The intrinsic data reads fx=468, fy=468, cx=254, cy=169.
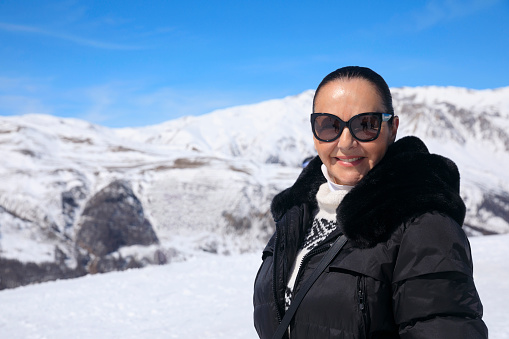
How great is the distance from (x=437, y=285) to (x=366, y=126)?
83cm

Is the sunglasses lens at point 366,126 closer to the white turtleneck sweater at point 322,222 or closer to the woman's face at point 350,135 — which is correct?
the woman's face at point 350,135

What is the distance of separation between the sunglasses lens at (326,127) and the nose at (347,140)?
38mm

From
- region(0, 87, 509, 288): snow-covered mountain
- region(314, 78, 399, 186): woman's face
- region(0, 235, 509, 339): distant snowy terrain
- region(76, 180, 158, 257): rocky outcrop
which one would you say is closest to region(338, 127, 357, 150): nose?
region(314, 78, 399, 186): woman's face

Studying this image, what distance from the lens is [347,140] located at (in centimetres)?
235

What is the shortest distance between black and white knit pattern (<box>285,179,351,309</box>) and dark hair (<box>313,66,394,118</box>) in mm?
501

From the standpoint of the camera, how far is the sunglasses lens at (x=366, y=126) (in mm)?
2330

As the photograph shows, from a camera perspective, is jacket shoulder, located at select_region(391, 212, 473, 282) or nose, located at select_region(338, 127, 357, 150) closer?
jacket shoulder, located at select_region(391, 212, 473, 282)

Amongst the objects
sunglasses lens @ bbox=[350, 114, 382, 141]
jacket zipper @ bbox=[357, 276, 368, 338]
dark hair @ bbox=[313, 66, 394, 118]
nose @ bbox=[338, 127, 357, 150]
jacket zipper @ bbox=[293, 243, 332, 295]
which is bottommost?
jacket zipper @ bbox=[357, 276, 368, 338]

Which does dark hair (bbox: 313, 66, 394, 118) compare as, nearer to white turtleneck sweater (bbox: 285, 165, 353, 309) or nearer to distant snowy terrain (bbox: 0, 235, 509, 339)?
white turtleneck sweater (bbox: 285, 165, 353, 309)

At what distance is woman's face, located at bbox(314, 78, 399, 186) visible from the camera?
235 cm

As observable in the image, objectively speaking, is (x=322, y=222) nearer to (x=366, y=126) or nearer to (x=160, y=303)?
(x=366, y=126)

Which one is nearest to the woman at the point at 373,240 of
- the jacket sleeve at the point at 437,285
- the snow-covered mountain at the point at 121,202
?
the jacket sleeve at the point at 437,285

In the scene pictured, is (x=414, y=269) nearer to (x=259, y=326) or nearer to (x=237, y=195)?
(x=259, y=326)

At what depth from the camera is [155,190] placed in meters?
61.4
